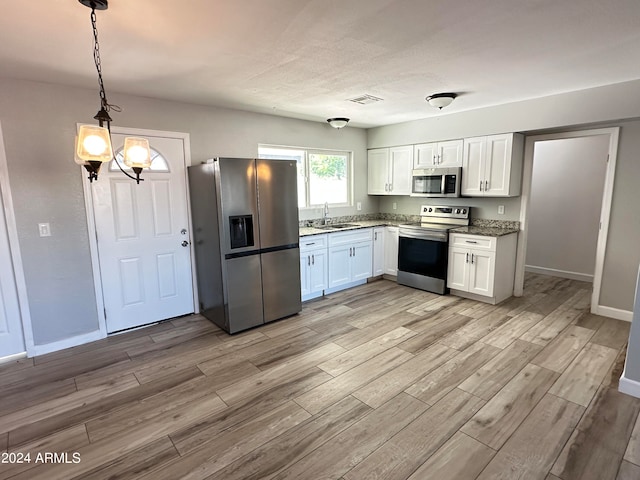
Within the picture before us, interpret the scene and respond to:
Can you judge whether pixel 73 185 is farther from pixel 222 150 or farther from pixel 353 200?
pixel 353 200

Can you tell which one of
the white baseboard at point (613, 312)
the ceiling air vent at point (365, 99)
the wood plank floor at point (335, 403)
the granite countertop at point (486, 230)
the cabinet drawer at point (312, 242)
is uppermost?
the ceiling air vent at point (365, 99)

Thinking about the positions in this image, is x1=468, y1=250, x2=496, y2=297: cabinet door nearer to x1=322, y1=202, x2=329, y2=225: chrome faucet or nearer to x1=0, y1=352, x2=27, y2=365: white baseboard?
x1=322, y1=202, x2=329, y2=225: chrome faucet

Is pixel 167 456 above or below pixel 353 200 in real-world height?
below

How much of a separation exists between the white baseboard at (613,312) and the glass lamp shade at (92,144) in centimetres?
491

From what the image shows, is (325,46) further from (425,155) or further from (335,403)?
(425,155)

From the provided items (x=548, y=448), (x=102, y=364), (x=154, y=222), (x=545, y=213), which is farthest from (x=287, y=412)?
(x=545, y=213)

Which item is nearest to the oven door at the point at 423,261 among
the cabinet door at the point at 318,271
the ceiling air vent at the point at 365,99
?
the cabinet door at the point at 318,271

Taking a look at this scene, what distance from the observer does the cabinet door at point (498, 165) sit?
161 inches

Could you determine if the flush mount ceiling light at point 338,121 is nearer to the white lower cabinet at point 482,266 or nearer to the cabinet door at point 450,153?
the cabinet door at point 450,153

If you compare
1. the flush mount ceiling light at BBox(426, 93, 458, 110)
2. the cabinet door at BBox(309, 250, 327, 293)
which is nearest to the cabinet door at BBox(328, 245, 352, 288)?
the cabinet door at BBox(309, 250, 327, 293)

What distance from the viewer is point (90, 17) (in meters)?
1.85

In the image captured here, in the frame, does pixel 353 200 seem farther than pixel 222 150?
Yes

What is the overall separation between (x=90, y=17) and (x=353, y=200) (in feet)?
13.8

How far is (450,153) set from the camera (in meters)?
4.60
